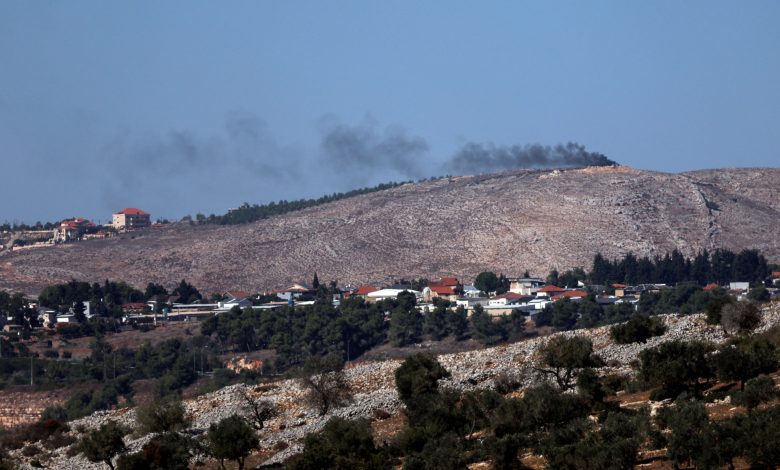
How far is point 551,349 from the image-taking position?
49.8m

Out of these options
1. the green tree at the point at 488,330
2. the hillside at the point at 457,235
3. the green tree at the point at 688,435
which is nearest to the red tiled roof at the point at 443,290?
the green tree at the point at 488,330

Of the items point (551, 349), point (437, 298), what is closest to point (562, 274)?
point (437, 298)

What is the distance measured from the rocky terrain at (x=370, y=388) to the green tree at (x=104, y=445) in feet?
1.81

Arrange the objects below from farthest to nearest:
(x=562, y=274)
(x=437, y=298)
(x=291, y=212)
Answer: (x=291, y=212) < (x=562, y=274) < (x=437, y=298)

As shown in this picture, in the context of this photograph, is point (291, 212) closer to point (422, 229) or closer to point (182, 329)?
point (422, 229)

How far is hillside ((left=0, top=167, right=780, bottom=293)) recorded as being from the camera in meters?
153

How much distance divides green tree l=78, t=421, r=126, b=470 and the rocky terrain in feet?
1.81

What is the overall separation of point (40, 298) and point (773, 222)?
78628mm

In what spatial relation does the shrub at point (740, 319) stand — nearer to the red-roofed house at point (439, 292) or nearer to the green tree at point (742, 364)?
the green tree at point (742, 364)

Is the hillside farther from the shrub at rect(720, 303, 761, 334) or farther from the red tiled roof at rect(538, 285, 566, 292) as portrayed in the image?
the shrub at rect(720, 303, 761, 334)

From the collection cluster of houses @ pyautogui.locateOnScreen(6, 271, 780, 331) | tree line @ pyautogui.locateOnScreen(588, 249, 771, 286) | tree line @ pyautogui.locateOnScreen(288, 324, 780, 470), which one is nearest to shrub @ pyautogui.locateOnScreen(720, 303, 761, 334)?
tree line @ pyautogui.locateOnScreen(288, 324, 780, 470)

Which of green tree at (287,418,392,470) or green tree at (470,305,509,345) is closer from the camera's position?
green tree at (287,418,392,470)

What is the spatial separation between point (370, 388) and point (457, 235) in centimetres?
10585

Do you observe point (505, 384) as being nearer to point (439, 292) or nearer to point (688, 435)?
point (688, 435)
